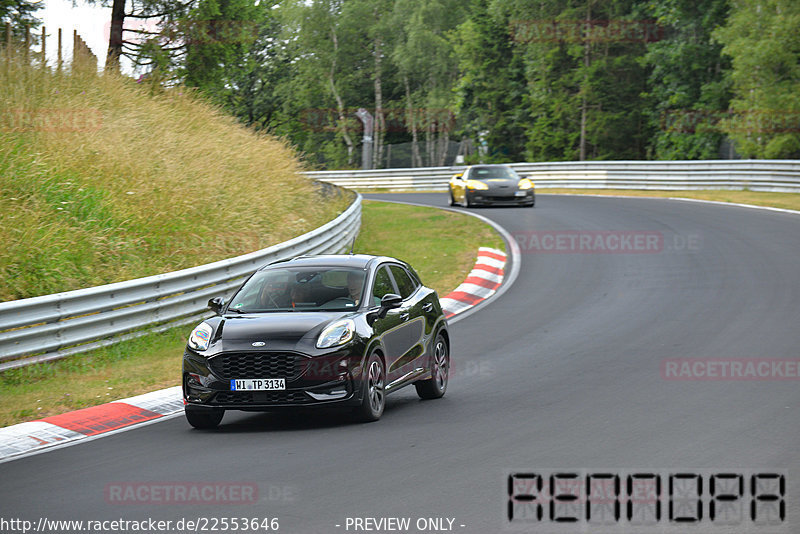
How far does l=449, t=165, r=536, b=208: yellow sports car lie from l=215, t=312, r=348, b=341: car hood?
2387 centimetres

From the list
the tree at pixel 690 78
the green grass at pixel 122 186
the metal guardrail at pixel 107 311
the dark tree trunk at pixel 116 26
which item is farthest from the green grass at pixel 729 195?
the metal guardrail at pixel 107 311

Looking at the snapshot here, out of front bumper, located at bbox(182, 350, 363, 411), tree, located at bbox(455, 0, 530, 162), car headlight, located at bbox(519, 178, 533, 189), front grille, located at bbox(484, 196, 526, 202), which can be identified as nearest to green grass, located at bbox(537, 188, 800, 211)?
car headlight, located at bbox(519, 178, 533, 189)

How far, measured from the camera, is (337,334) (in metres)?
9.19

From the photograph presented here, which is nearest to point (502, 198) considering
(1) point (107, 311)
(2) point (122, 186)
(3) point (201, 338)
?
(2) point (122, 186)

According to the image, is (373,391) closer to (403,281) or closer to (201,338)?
(201,338)

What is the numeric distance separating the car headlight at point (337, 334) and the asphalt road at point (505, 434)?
→ 733 millimetres

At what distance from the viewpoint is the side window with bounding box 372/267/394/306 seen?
33.6ft

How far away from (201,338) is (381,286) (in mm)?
1987

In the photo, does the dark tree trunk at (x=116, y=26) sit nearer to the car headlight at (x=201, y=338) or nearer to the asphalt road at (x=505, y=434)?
the asphalt road at (x=505, y=434)

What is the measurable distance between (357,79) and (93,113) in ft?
192

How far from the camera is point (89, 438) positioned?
9.14 meters

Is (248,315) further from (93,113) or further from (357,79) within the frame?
(357,79)

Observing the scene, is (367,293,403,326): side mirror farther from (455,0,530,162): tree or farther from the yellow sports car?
(455,0,530,162): tree

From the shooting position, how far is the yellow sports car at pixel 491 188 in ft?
108
